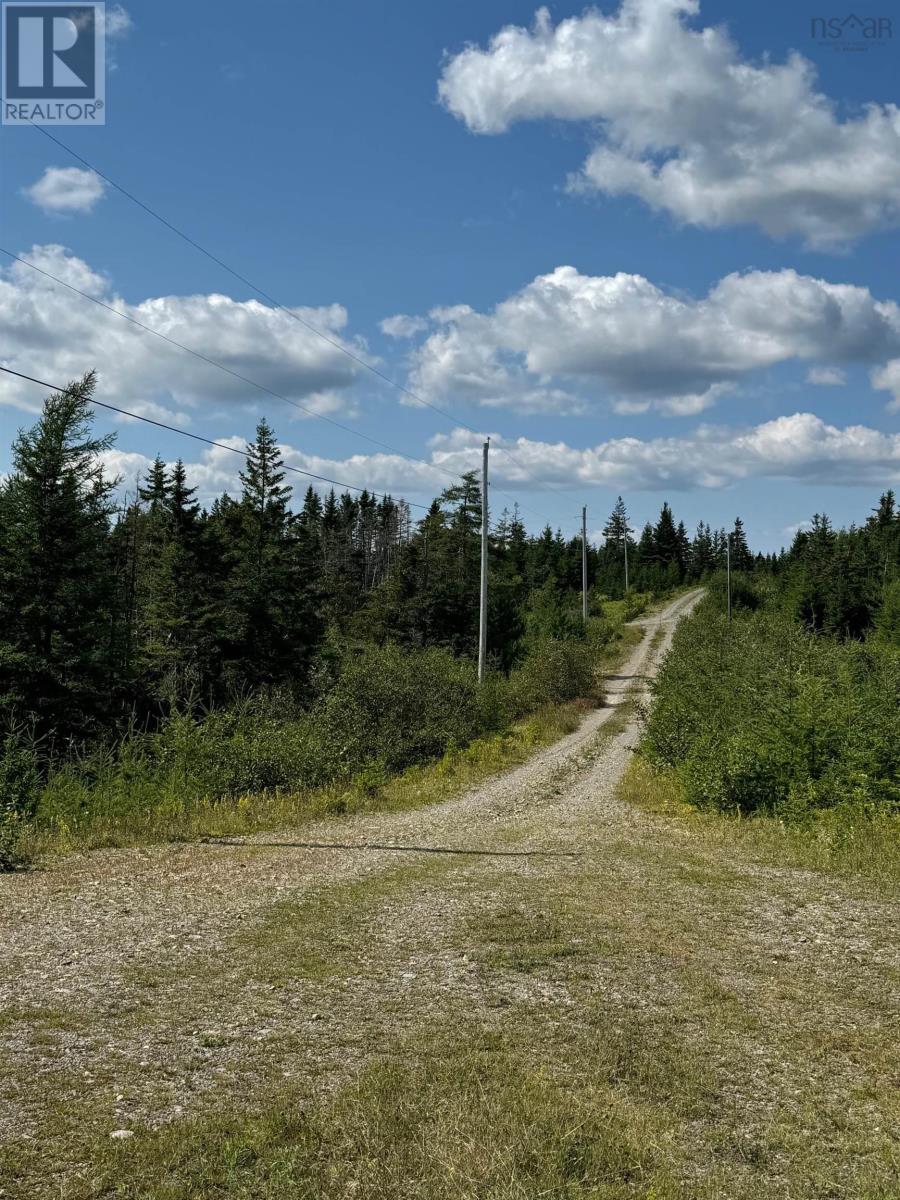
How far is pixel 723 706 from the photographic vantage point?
17234 mm

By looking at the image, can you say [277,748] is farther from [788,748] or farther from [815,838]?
[815,838]

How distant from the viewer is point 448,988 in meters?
6.30

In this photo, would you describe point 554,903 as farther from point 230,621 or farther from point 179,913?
point 230,621

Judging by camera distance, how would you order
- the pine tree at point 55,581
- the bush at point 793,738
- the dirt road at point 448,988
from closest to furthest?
the dirt road at point 448,988
the bush at point 793,738
the pine tree at point 55,581

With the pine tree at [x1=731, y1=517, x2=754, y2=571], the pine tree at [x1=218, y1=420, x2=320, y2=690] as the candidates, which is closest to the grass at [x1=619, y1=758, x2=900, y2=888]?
the pine tree at [x1=218, y1=420, x2=320, y2=690]

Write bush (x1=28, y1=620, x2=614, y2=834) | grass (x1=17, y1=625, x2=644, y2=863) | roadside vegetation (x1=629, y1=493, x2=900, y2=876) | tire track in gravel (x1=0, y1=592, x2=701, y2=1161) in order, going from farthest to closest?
bush (x1=28, y1=620, x2=614, y2=834), roadside vegetation (x1=629, y1=493, x2=900, y2=876), grass (x1=17, y1=625, x2=644, y2=863), tire track in gravel (x1=0, y1=592, x2=701, y2=1161)

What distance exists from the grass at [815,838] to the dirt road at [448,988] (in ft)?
2.08

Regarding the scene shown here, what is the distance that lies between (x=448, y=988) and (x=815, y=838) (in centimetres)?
764

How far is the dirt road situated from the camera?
4.28 metres

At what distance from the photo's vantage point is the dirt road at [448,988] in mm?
4277

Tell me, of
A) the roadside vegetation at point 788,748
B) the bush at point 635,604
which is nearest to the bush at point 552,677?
the roadside vegetation at point 788,748

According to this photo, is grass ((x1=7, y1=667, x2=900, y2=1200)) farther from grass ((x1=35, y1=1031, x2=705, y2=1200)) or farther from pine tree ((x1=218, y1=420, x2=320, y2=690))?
pine tree ((x1=218, y1=420, x2=320, y2=690))

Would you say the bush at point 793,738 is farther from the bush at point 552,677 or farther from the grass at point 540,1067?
the bush at point 552,677

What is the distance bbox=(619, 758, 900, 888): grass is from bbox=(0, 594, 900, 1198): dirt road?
2.08 ft
